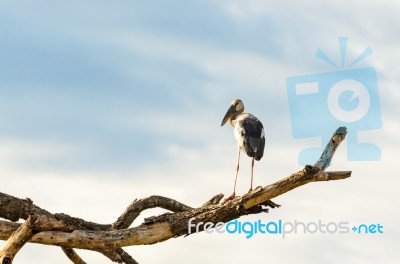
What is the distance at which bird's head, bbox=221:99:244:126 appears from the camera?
19.2 metres

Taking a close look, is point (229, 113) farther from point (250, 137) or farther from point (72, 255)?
point (72, 255)

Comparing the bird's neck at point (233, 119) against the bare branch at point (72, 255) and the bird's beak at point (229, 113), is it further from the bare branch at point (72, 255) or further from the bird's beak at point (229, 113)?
the bare branch at point (72, 255)

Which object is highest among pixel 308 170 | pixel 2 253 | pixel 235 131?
pixel 235 131

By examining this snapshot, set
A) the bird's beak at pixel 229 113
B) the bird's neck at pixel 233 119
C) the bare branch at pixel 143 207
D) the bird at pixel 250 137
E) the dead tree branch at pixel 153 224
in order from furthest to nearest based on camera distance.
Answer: the bird's beak at pixel 229 113
the bird's neck at pixel 233 119
the bird at pixel 250 137
the bare branch at pixel 143 207
the dead tree branch at pixel 153 224

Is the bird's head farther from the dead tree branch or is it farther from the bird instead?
the dead tree branch

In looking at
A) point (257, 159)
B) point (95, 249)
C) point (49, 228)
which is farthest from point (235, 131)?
point (49, 228)

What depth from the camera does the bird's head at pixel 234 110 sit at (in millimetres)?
19156

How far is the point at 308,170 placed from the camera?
40.6ft

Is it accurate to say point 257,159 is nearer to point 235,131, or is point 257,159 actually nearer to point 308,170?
point 235,131

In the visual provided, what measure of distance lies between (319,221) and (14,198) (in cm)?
580

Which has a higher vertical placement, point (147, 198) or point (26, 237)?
point (147, 198)

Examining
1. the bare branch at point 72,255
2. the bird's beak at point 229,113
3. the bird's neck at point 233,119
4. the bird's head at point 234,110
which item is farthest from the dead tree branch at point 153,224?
the bird's head at point 234,110

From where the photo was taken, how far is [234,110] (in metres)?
19.4

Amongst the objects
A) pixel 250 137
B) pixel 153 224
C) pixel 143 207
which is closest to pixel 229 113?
pixel 250 137
